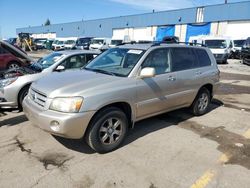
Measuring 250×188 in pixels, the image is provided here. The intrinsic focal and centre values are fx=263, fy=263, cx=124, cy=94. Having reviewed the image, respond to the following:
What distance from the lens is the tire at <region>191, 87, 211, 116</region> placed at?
621 cm

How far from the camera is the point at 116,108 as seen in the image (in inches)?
169

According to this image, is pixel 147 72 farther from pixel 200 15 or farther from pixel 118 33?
pixel 118 33

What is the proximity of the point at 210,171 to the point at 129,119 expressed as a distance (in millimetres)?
1566

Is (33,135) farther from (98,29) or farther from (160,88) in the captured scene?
(98,29)

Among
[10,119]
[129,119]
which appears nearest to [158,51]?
[129,119]

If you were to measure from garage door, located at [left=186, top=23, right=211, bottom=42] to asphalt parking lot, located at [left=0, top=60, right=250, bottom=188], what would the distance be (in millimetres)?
33147

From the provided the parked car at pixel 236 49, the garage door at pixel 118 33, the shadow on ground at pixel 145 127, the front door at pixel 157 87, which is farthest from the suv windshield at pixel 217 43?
the garage door at pixel 118 33

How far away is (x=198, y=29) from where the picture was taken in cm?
3747

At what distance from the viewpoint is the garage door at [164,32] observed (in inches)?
1629

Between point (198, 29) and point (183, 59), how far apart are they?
1346 inches

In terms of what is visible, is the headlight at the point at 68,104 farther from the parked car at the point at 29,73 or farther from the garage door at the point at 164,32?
the garage door at the point at 164,32

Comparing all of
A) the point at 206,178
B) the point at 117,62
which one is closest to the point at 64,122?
the point at 117,62

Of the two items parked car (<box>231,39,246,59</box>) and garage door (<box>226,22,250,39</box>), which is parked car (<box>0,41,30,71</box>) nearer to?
parked car (<box>231,39,246,59</box>)

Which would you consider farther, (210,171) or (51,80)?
(51,80)
